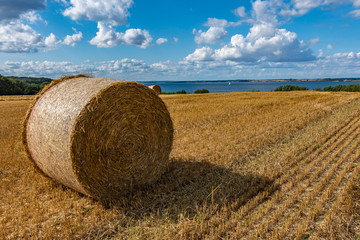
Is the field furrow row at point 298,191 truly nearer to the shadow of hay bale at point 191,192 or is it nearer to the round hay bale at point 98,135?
the shadow of hay bale at point 191,192

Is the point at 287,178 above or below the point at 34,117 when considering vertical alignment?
below

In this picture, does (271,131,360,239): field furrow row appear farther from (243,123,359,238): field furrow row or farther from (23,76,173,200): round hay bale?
(23,76,173,200): round hay bale

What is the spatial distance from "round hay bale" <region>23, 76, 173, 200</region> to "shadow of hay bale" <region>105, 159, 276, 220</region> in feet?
1.14

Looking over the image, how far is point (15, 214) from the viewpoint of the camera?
404 centimetres

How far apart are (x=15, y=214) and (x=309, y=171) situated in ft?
18.9

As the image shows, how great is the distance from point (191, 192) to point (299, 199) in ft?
6.26

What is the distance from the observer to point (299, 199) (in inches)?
177

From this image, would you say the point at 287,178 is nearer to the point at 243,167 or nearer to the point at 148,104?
the point at 243,167

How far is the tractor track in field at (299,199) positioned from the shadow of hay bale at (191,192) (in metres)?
0.30

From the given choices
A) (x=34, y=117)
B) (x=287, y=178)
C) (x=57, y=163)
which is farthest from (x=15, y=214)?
(x=287, y=178)

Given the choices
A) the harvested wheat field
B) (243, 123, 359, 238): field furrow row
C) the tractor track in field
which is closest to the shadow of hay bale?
the harvested wheat field

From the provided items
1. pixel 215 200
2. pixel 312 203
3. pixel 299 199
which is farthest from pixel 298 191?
pixel 215 200

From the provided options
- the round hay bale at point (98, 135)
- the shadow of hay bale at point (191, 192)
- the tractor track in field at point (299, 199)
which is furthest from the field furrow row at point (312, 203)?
the round hay bale at point (98, 135)

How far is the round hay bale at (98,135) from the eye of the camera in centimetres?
416
